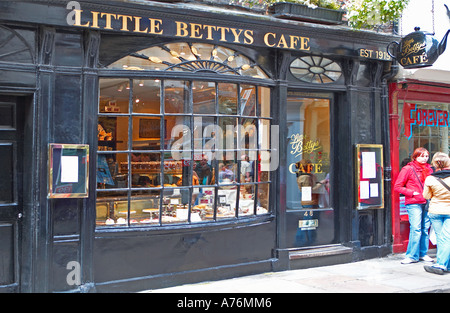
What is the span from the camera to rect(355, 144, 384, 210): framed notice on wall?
8.54 meters

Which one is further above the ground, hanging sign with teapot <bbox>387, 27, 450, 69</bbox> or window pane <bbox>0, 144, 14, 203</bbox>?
hanging sign with teapot <bbox>387, 27, 450, 69</bbox>

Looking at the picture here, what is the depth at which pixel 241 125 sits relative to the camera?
7.57 meters

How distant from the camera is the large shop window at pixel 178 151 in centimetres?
668

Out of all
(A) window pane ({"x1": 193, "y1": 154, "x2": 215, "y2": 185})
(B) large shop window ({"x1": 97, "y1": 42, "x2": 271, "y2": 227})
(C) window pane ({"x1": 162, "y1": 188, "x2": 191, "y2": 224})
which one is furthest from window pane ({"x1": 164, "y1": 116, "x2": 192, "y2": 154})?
(C) window pane ({"x1": 162, "y1": 188, "x2": 191, "y2": 224})

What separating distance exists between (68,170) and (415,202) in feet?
18.2

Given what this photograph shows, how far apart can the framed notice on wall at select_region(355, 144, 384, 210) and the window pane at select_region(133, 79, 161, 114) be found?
3.63 metres

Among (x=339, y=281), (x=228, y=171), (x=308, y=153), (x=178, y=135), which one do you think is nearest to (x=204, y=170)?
(x=228, y=171)

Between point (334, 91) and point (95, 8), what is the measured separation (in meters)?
4.25

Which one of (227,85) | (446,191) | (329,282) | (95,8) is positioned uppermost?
(95,8)

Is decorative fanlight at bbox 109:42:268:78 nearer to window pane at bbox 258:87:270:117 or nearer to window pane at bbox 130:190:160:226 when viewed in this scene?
window pane at bbox 258:87:270:117

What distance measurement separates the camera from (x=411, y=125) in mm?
9539

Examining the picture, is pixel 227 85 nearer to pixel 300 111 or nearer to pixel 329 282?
pixel 300 111

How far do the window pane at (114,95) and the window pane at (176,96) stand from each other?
0.54 meters

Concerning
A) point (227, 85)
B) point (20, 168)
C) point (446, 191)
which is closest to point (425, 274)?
point (446, 191)
